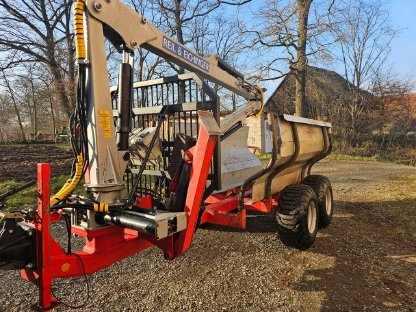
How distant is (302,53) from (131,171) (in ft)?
52.3

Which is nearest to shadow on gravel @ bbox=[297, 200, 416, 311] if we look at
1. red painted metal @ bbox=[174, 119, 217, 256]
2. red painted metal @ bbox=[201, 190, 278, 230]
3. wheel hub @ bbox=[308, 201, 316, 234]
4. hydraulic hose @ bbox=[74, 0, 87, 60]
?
wheel hub @ bbox=[308, 201, 316, 234]

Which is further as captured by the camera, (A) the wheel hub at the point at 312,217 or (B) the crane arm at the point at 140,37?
(A) the wheel hub at the point at 312,217

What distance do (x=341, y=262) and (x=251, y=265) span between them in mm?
1070

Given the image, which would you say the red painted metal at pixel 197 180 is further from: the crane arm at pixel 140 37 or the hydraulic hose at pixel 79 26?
the hydraulic hose at pixel 79 26

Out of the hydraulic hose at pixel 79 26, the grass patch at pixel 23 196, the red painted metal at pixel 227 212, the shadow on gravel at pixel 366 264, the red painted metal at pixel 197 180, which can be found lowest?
the shadow on gravel at pixel 366 264

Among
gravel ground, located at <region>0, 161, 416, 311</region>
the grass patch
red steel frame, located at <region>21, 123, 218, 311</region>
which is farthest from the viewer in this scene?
the grass patch

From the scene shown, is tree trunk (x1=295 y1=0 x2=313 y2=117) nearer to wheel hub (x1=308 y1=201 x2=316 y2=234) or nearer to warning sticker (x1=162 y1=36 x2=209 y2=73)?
wheel hub (x1=308 y1=201 x2=316 y2=234)

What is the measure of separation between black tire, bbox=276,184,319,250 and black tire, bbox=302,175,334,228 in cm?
74

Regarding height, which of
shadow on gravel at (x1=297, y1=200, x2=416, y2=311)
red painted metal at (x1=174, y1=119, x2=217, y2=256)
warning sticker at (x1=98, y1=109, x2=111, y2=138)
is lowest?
shadow on gravel at (x1=297, y1=200, x2=416, y2=311)

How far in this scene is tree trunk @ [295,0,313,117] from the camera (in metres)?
17.7

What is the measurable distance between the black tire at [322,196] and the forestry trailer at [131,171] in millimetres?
623

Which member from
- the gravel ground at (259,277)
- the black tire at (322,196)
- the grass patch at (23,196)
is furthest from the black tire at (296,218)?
the grass patch at (23,196)

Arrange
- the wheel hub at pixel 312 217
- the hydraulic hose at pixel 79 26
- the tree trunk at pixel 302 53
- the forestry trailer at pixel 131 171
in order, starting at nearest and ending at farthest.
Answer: the forestry trailer at pixel 131 171 < the hydraulic hose at pixel 79 26 < the wheel hub at pixel 312 217 < the tree trunk at pixel 302 53

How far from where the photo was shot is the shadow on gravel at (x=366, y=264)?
3129 millimetres
